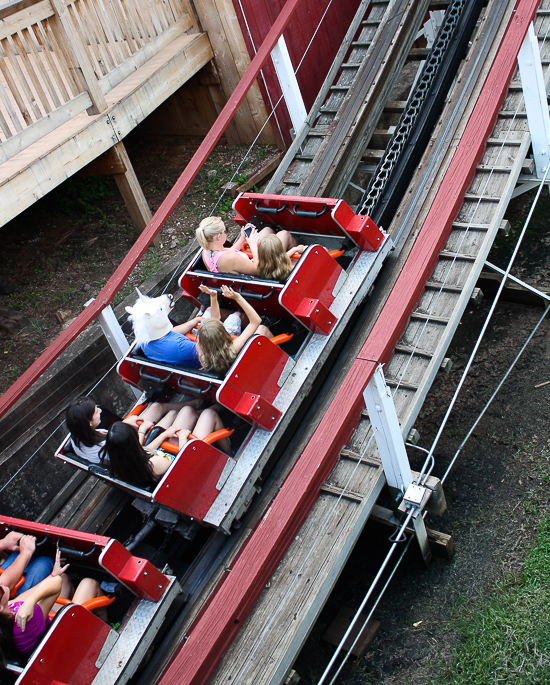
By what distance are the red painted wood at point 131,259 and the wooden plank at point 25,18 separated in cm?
188

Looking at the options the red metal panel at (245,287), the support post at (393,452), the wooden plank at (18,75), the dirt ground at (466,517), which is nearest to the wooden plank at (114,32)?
the wooden plank at (18,75)

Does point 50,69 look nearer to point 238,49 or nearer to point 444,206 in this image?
point 238,49

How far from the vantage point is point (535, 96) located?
4.80 metres

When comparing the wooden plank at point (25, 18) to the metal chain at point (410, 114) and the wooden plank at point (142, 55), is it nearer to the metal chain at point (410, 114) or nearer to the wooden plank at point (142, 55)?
the wooden plank at point (142, 55)

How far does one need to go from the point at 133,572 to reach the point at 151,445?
2.61 feet

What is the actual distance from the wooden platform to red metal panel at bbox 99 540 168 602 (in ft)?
10.8

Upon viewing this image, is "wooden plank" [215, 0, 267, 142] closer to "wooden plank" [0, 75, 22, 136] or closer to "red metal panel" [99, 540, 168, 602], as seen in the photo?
Result: "wooden plank" [0, 75, 22, 136]

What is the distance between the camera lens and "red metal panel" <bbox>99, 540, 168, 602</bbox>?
129 inches

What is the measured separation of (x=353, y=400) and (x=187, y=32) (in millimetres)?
6402

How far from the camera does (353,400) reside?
8.68 ft

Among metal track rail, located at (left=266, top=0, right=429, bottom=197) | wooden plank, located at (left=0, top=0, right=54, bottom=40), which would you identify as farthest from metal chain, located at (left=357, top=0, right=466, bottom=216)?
wooden plank, located at (left=0, top=0, right=54, bottom=40)

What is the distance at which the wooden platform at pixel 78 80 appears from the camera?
5.49m

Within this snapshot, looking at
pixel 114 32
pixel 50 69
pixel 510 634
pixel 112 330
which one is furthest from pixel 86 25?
pixel 510 634

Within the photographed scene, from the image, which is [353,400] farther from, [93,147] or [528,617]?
[93,147]
